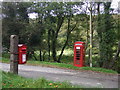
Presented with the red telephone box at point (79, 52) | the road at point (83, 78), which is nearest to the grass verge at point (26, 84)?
the road at point (83, 78)

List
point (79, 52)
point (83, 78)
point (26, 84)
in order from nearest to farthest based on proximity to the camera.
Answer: point (26, 84) → point (83, 78) → point (79, 52)

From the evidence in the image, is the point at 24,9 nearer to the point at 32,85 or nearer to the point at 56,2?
the point at 56,2

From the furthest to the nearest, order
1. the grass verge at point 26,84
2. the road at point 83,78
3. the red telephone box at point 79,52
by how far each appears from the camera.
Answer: the red telephone box at point 79,52 → the road at point 83,78 → the grass verge at point 26,84

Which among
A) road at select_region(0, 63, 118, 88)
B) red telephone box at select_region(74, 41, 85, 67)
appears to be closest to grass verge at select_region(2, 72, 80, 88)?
road at select_region(0, 63, 118, 88)

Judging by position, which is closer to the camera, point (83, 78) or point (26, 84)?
point (26, 84)

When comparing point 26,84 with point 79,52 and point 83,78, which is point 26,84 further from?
point 79,52

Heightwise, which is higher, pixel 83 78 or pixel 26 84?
pixel 26 84

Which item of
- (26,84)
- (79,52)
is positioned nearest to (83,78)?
(79,52)

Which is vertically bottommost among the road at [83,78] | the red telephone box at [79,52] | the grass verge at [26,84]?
the road at [83,78]

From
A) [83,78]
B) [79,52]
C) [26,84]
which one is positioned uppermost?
[79,52]

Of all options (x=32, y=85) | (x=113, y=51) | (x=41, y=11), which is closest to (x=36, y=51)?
(x=41, y=11)

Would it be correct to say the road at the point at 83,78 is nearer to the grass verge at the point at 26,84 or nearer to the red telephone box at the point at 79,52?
the grass verge at the point at 26,84

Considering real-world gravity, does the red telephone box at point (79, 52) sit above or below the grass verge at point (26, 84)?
above

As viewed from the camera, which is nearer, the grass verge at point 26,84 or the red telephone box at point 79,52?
the grass verge at point 26,84
